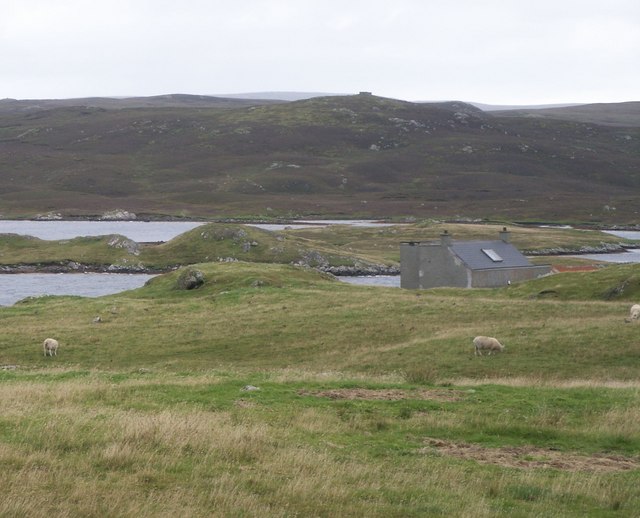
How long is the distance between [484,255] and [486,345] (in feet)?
147

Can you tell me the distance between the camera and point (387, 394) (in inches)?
952

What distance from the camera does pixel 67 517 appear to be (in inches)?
442

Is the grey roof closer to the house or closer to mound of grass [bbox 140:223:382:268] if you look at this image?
the house

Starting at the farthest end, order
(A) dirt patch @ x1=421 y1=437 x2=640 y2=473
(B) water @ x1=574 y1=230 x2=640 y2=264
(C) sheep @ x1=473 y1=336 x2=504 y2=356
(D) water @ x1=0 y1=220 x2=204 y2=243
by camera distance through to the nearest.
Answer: (D) water @ x1=0 y1=220 x2=204 y2=243
(B) water @ x1=574 y1=230 x2=640 y2=264
(C) sheep @ x1=473 y1=336 x2=504 y2=356
(A) dirt patch @ x1=421 y1=437 x2=640 y2=473

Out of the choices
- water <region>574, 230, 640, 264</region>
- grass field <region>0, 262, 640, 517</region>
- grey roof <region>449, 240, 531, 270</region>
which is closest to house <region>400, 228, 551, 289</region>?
grey roof <region>449, 240, 531, 270</region>

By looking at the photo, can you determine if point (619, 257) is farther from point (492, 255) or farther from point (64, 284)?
point (64, 284)

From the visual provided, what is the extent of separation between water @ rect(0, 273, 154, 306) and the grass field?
170 ft

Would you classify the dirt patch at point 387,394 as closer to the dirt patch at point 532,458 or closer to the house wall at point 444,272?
the dirt patch at point 532,458

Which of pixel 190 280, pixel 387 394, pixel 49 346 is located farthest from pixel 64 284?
pixel 387 394

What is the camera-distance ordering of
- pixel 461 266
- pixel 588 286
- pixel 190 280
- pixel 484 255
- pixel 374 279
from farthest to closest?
pixel 374 279 < pixel 484 255 < pixel 461 266 < pixel 190 280 < pixel 588 286

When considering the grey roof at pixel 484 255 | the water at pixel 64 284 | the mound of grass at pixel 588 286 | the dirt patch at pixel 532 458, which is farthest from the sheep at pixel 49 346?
the water at pixel 64 284

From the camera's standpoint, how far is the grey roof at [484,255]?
8000 cm

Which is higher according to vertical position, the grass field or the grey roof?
the grass field

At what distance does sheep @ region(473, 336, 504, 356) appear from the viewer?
38562mm
